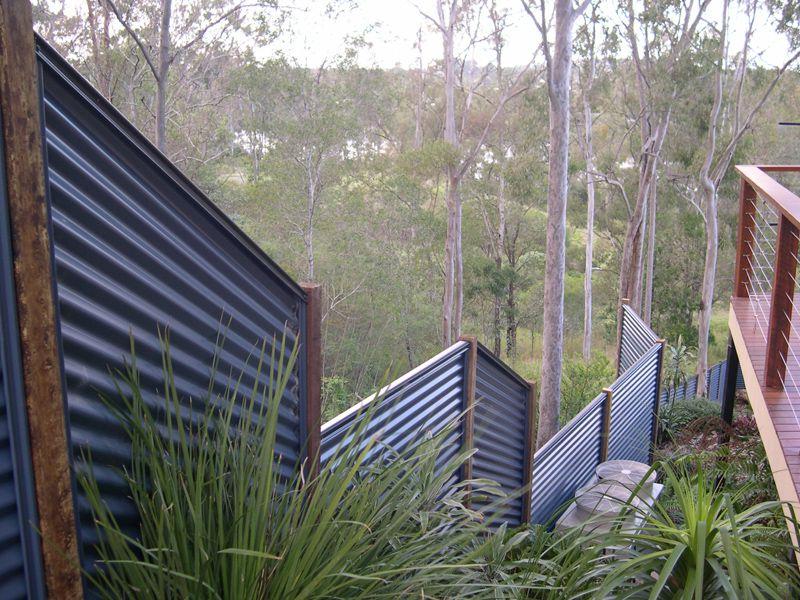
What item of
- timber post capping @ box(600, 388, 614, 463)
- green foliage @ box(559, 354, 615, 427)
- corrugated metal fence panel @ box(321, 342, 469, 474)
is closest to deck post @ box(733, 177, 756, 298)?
timber post capping @ box(600, 388, 614, 463)

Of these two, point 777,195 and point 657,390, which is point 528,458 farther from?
point 657,390

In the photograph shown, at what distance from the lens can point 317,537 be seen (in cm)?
140

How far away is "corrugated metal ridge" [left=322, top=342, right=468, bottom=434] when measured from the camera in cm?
216

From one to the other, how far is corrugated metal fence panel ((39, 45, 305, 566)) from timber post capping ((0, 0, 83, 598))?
6cm

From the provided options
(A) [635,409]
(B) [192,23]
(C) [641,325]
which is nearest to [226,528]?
(A) [635,409]

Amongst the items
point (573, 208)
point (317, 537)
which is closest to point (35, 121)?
point (317, 537)

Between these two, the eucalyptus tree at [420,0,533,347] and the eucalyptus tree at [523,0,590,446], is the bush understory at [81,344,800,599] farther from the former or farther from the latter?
the eucalyptus tree at [420,0,533,347]

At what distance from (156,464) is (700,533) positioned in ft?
4.97

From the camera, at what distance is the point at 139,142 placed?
1487mm

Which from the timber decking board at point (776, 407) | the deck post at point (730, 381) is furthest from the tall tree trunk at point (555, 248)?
the timber decking board at point (776, 407)

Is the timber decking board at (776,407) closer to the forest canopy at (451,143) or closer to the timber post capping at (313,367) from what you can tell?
the timber post capping at (313,367)

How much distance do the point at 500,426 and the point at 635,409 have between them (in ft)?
11.4

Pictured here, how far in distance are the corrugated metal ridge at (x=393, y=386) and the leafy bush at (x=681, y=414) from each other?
6003 mm

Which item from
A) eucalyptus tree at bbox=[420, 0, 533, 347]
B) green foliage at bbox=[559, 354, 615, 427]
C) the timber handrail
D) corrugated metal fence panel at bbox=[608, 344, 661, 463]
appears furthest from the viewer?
eucalyptus tree at bbox=[420, 0, 533, 347]
